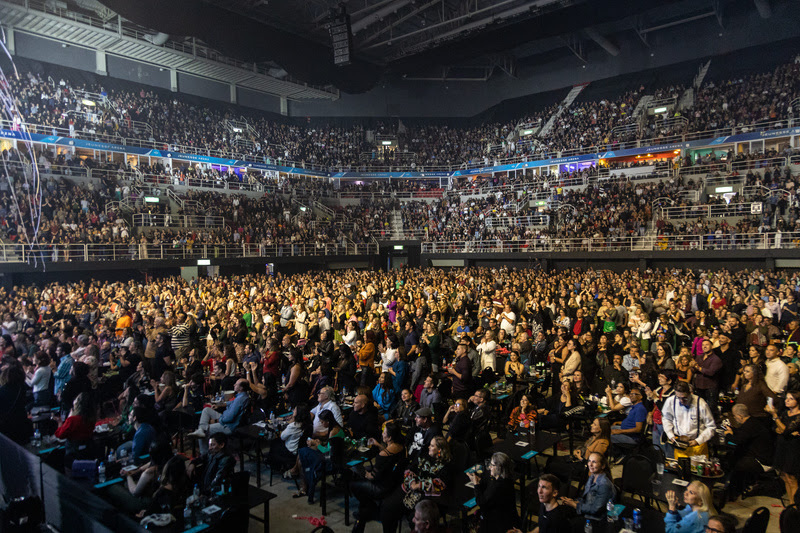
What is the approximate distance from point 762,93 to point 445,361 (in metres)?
27.5

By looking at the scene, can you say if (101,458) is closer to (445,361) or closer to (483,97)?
(445,361)

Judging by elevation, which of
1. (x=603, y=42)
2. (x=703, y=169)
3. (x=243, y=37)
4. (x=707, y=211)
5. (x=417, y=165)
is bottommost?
(x=707, y=211)

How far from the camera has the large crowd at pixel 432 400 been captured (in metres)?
4.59

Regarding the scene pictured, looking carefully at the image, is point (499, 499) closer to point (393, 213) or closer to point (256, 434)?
point (256, 434)

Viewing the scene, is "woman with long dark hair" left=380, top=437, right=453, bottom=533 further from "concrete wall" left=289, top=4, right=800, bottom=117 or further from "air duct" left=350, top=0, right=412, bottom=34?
"concrete wall" left=289, top=4, right=800, bottom=117

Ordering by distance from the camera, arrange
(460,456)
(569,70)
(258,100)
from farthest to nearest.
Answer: (258,100) → (569,70) → (460,456)

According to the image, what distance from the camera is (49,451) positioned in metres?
5.50

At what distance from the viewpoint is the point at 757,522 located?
376 centimetres

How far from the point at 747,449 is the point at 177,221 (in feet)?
85.0

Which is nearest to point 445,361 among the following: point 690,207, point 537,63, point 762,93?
point 690,207

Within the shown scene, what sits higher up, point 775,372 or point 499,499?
point 775,372

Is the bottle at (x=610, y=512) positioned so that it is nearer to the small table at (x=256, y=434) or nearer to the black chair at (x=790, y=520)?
the black chair at (x=790, y=520)

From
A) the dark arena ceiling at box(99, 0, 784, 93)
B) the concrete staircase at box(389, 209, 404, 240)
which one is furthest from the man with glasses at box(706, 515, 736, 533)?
the concrete staircase at box(389, 209, 404, 240)

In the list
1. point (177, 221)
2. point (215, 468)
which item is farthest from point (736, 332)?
point (177, 221)
